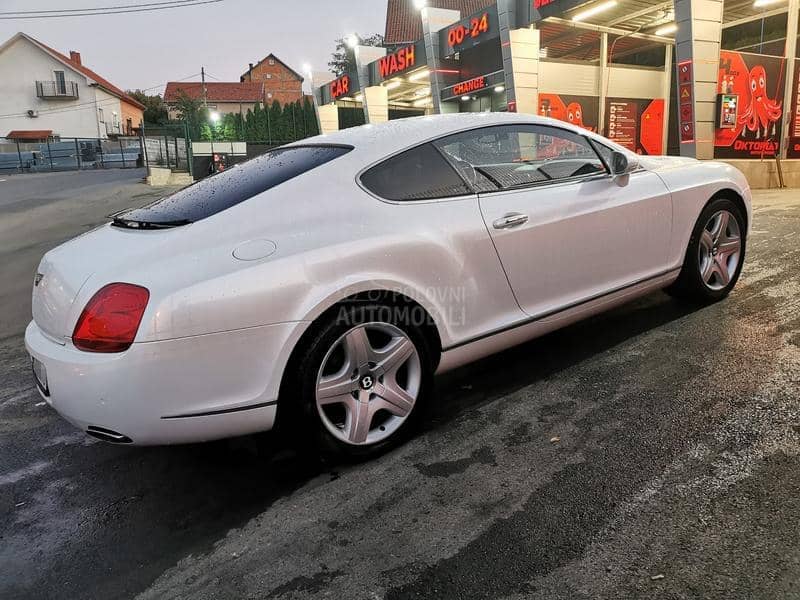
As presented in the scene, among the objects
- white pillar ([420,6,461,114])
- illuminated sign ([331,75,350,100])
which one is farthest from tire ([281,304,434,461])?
illuminated sign ([331,75,350,100])

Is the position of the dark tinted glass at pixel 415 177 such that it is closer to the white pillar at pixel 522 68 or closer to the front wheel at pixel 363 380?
the front wheel at pixel 363 380

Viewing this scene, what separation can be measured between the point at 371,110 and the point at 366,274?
70.7ft

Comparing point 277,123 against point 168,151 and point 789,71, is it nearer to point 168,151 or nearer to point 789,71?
point 168,151

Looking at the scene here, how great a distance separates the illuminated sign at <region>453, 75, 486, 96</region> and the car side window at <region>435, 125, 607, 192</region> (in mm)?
14047

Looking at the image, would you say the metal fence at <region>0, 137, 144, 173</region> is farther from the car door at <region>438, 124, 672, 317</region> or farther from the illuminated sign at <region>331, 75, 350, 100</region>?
the car door at <region>438, 124, 672, 317</region>

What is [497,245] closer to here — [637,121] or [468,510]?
[468,510]

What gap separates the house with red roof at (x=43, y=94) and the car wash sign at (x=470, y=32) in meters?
41.4

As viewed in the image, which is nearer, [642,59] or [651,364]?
[651,364]

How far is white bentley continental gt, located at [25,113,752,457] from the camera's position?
6.86ft

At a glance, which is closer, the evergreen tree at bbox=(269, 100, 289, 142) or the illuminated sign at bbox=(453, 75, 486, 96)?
the illuminated sign at bbox=(453, 75, 486, 96)

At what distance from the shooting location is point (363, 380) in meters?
2.47

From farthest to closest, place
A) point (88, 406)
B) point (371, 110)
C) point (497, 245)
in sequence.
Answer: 1. point (371, 110)
2. point (497, 245)
3. point (88, 406)

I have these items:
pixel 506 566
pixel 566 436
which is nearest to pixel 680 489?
pixel 566 436

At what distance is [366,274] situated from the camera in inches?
93.7
